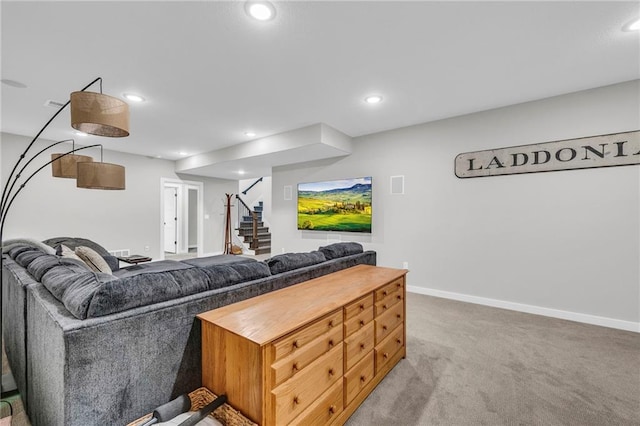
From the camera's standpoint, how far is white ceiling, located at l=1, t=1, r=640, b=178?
6.28 ft

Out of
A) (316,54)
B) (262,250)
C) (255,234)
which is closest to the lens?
(316,54)

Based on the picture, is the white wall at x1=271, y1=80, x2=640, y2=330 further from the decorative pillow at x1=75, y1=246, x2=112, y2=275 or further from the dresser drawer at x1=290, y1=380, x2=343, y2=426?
the decorative pillow at x1=75, y1=246, x2=112, y2=275

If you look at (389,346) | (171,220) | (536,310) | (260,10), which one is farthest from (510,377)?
(171,220)

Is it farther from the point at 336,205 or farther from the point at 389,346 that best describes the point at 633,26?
the point at 336,205

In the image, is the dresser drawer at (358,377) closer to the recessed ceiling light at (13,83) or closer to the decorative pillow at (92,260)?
the decorative pillow at (92,260)

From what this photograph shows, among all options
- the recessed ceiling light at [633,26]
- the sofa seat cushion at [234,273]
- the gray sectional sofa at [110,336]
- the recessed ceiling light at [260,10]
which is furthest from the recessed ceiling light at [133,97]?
the recessed ceiling light at [633,26]

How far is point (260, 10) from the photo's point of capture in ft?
6.11

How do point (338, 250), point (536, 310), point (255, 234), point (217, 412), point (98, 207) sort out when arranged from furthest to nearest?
point (255, 234) < point (98, 207) < point (536, 310) < point (338, 250) < point (217, 412)

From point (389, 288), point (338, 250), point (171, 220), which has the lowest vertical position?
point (389, 288)

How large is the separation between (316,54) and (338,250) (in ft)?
5.77

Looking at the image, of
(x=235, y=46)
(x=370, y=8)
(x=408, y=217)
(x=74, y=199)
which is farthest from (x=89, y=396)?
(x=74, y=199)

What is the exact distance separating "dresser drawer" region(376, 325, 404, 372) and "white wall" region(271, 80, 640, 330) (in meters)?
2.01

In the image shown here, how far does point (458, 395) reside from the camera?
6.24 feet

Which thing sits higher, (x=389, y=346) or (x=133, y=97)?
(x=133, y=97)
